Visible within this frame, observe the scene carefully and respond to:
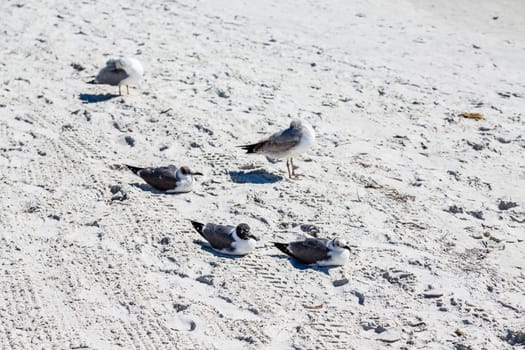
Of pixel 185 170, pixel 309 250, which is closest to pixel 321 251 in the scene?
pixel 309 250

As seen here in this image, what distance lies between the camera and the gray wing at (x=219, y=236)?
20.5ft

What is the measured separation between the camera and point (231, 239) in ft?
20.5

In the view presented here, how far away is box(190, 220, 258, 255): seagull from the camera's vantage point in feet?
20.4

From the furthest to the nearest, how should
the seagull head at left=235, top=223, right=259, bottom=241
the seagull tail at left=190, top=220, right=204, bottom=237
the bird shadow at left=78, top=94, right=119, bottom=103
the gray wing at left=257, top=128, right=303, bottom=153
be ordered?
1. the bird shadow at left=78, top=94, right=119, bottom=103
2. the gray wing at left=257, top=128, right=303, bottom=153
3. the seagull tail at left=190, top=220, right=204, bottom=237
4. the seagull head at left=235, top=223, right=259, bottom=241

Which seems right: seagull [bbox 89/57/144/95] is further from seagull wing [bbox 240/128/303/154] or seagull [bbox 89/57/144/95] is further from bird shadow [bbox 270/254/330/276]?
bird shadow [bbox 270/254/330/276]

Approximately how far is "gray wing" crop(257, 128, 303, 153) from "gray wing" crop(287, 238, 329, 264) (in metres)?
1.47

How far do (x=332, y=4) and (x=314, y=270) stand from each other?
24.9ft

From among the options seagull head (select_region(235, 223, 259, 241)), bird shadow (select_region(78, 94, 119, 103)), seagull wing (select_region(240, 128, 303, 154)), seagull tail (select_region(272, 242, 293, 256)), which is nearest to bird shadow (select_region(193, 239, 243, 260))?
seagull head (select_region(235, 223, 259, 241))

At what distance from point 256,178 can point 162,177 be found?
0.92 metres

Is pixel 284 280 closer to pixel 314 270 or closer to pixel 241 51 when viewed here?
pixel 314 270

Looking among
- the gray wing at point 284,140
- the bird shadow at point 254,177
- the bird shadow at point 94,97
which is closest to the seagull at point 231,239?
the bird shadow at point 254,177

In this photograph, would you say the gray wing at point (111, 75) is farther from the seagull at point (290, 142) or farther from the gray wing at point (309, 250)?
the gray wing at point (309, 250)

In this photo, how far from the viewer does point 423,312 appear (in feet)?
18.8

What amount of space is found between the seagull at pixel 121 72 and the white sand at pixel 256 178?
0.62 feet
